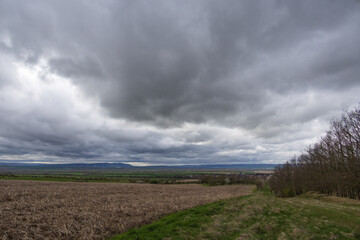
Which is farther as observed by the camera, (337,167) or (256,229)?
(337,167)

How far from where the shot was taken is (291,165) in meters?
60.6

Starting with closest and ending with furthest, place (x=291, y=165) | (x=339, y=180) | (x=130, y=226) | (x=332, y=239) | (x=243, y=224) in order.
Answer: (x=332, y=239), (x=130, y=226), (x=243, y=224), (x=339, y=180), (x=291, y=165)

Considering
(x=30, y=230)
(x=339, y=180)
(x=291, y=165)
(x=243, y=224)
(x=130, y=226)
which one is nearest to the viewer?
(x=30, y=230)

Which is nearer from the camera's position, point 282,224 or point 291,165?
point 282,224

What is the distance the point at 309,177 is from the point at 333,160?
421 inches

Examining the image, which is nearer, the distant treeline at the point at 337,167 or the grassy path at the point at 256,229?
the grassy path at the point at 256,229

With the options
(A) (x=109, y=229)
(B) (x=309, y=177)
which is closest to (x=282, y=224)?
(A) (x=109, y=229)

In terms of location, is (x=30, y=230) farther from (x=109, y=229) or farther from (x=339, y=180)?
(x=339, y=180)

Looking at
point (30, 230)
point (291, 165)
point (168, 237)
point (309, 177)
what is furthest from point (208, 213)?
point (291, 165)

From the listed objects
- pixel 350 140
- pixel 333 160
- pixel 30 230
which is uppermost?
pixel 350 140

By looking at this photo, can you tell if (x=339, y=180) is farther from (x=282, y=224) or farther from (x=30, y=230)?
(x=30, y=230)

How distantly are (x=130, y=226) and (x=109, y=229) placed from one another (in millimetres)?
1461

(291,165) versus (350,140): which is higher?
(350,140)

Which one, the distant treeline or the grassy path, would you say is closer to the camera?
the grassy path
